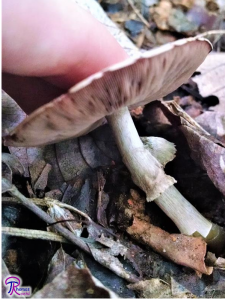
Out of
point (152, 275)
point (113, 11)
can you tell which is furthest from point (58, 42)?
point (113, 11)

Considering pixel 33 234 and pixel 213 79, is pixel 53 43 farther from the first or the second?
pixel 213 79

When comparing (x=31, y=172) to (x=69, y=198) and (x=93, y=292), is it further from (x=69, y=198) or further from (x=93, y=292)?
(x=93, y=292)

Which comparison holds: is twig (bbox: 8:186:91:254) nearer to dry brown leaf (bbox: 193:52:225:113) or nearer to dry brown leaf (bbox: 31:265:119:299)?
dry brown leaf (bbox: 31:265:119:299)

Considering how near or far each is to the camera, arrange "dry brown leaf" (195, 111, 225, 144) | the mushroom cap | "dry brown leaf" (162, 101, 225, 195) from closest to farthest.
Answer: the mushroom cap < "dry brown leaf" (162, 101, 225, 195) < "dry brown leaf" (195, 111, 225, 144)

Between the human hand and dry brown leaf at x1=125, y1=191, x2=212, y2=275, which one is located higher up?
the human hand

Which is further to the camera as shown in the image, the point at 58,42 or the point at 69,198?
the point at 69,198

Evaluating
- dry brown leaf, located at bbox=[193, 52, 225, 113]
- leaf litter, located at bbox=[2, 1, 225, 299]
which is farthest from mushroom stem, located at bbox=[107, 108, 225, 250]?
dry brown leaf, located at bbox=[193, 52, 225, 113]

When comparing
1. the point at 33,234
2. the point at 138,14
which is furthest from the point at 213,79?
the point at 33,234

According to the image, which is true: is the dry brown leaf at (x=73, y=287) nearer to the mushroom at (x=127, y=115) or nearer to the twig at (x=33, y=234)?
the twig at (x=33, y=234)
